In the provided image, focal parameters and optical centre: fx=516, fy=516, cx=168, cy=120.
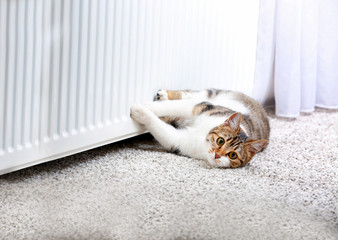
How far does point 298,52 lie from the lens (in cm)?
251

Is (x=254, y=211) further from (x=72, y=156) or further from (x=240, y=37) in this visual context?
(x=240, y=37)

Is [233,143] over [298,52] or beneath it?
beneath

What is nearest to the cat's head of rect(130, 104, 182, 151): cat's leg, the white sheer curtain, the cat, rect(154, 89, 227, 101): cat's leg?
the cat

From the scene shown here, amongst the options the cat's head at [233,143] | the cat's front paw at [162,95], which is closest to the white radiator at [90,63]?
the cat's front paw at [162,95]

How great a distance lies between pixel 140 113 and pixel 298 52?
1.04 metres

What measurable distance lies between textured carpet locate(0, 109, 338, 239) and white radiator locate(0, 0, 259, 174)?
0.31ft

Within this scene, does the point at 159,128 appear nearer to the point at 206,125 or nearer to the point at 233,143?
the point at 206,125

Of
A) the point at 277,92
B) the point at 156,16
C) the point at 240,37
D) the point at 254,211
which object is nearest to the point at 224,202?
the point at 254,211

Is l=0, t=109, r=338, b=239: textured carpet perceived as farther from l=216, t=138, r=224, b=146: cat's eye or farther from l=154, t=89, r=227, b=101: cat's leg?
l=154, t=89, r=227, b=101: cat's leg

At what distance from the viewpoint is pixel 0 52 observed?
1320mm

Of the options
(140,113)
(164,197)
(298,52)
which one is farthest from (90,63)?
(298,52)

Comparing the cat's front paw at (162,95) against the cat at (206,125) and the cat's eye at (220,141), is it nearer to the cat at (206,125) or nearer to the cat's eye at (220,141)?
the cat at (206,125)

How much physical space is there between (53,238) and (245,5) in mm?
1452

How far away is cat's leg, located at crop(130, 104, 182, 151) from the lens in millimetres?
1849
